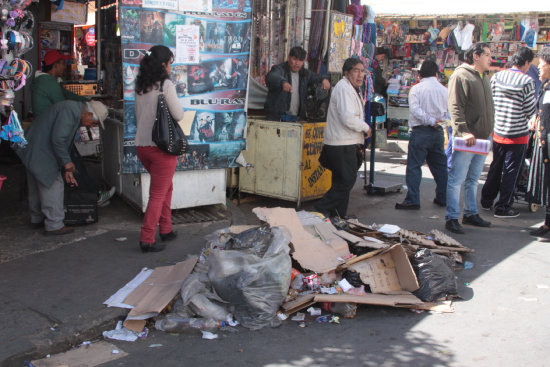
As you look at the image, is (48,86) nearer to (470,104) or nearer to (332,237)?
(332,237)

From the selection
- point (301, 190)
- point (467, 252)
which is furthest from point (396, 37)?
point (467, 252)

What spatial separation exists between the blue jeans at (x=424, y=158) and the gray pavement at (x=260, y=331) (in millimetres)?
1479

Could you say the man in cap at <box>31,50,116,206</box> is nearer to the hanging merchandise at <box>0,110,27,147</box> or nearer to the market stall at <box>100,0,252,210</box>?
the market stall at <box>100,0,252,210</box>

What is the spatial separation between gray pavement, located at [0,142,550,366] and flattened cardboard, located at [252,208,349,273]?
51 cm

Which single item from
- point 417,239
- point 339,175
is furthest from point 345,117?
point 417,239

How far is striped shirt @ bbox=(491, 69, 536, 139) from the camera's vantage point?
6.62 m

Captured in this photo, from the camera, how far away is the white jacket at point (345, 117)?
20.2 ft

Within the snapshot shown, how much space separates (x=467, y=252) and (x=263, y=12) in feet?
14.2

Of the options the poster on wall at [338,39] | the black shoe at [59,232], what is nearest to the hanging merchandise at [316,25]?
the poster on wall at [338,39]

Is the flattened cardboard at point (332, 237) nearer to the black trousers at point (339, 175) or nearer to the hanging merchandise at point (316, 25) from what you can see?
the black trousers at point (339, 175)

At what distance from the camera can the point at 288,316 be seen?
4230mm

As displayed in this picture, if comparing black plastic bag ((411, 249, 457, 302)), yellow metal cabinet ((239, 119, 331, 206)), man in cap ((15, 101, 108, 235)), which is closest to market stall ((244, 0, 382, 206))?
yellow metal cabinet ((239, 119, 331, 206))

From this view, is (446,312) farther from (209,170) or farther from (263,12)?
(263,12)

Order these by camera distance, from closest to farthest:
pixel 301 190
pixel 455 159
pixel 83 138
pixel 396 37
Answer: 1. pixel 455 159
2. pixel 301 190
3. pixel 83 138
4. pixel 396 37
